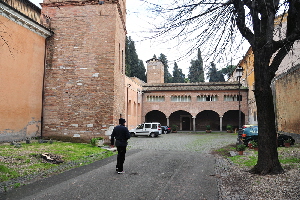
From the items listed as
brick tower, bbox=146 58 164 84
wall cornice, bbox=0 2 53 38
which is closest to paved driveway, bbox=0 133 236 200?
wall cornice, bbox=0 2 53 38

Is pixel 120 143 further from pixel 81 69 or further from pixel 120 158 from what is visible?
pixel 81 69

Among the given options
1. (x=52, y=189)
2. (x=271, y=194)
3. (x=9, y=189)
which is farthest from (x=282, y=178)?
(x=9, y=189)

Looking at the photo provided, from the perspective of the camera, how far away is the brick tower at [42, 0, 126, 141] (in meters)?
13.1

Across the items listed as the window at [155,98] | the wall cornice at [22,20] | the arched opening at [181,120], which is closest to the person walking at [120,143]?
the wall cornice at [22,20]

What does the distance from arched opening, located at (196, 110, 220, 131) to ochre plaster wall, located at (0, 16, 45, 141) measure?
2761 centimetres

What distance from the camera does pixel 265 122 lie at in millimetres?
6344

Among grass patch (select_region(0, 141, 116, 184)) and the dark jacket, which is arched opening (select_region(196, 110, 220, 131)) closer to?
grass patch (select_region(0, 141, 116, 184))

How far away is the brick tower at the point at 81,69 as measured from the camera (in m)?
13.1

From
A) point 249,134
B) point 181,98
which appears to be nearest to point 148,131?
point 181,98

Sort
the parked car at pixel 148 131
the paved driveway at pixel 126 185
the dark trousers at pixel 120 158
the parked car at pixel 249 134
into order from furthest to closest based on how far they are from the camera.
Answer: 1. the parked car at pixel 148 131
2. the parked car at pixel 249 134
3. the dark trousers at pixel 120 158
4. the paved driveway at pixel 126 185

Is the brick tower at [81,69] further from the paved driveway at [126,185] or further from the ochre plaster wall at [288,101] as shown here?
the ochre plaster wall at [288,101]

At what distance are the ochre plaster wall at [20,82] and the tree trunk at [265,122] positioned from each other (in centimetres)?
1036

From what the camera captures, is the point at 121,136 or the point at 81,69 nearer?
the point at 121,136

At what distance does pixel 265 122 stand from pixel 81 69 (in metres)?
10.3
